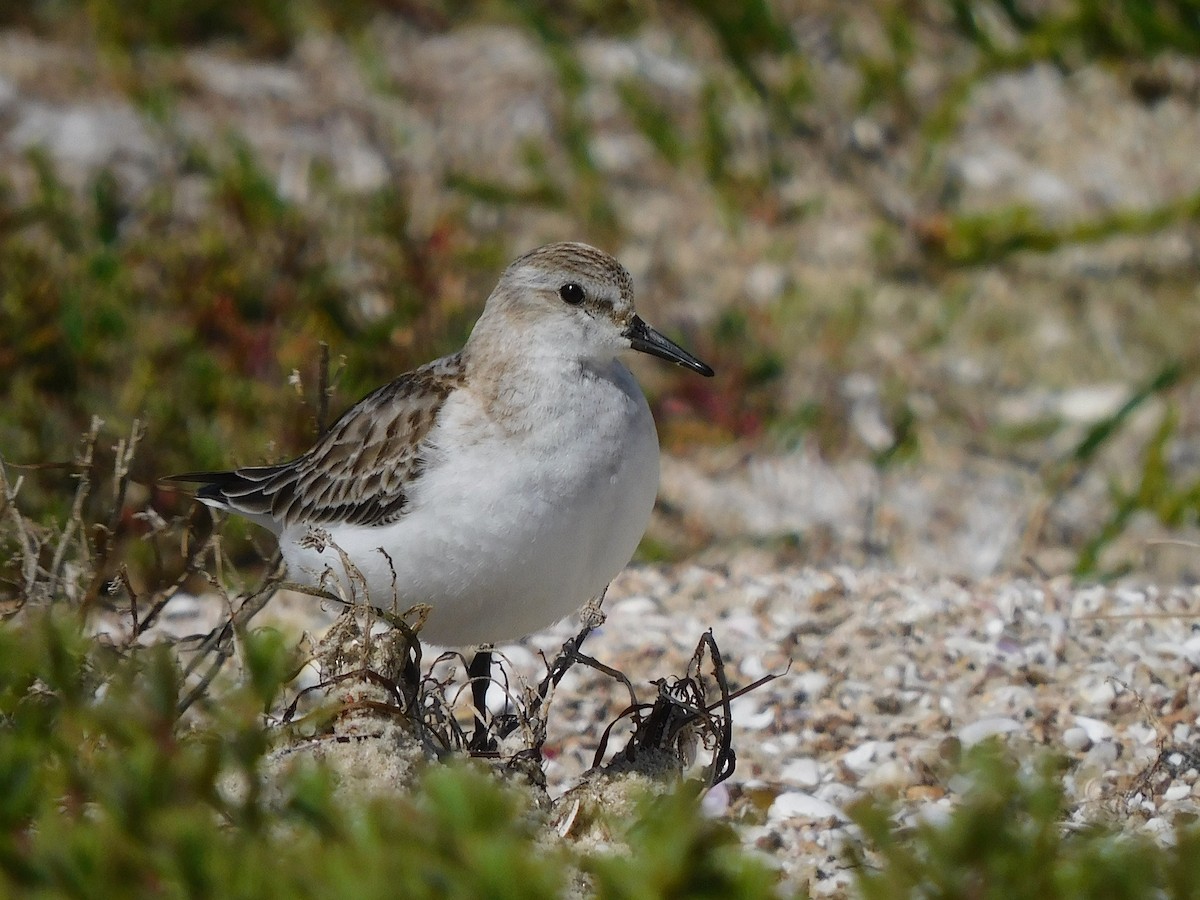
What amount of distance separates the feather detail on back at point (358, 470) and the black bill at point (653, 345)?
1.46 feet

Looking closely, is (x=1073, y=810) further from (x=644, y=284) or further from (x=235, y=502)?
(x=644, y=284)

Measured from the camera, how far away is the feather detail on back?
431cm

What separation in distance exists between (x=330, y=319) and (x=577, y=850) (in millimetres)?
3773

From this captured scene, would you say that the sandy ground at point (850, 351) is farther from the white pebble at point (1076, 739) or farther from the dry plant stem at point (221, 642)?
the dry plant stem at point (221, 642)

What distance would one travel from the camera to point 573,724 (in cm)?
472

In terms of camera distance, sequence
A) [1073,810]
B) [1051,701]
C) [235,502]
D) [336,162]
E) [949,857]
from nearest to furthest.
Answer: [949,857] < [1073,810] < [1051,701] < [235,502] < [336,162]

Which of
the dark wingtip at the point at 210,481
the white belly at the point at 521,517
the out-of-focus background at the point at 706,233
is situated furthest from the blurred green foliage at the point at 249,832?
the out-of-focus background at the point at 706,233

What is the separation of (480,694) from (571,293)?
1006 millimetres

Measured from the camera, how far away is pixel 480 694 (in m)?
4.31

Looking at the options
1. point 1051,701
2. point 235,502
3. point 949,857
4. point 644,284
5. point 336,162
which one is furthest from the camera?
point 336,162

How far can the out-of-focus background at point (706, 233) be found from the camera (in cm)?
656

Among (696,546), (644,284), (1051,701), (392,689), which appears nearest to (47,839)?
(392,689)

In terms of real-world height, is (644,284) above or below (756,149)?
below

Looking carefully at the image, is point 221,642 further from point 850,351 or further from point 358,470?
point 850,351
